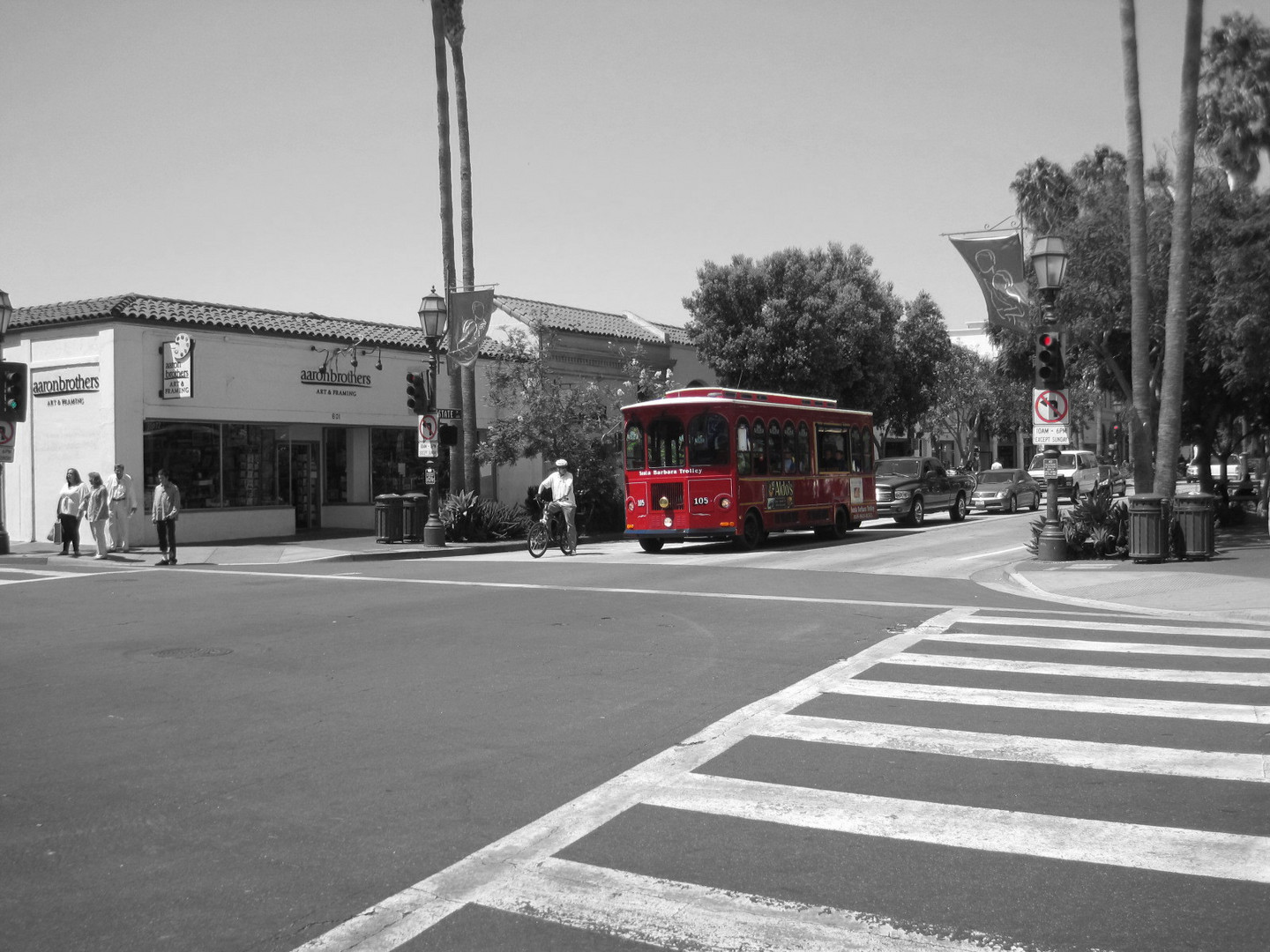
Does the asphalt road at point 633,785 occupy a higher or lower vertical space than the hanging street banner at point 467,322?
lower

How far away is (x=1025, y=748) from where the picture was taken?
6898mm

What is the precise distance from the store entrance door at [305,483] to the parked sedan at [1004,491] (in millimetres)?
21368

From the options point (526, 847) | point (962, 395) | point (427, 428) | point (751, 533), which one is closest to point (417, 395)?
point (427, 428)

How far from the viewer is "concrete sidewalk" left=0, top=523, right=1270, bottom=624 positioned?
13844 millimetres

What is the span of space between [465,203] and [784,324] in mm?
14530

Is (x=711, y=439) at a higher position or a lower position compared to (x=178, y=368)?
lower

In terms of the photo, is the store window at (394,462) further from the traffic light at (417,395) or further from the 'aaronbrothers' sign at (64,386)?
the 'aaronbrothers' sign at (64,386)

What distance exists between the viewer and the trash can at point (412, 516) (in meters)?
26.2

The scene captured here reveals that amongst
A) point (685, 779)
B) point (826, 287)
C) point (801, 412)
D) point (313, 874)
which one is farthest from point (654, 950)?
point (826, 287)

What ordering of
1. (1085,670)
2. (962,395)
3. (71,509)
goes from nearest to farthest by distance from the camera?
(1085,670)
(71,509)
(962,395)

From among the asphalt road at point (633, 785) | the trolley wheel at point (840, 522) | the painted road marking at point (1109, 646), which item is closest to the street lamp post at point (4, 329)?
the asphalt road at point (633, 785)

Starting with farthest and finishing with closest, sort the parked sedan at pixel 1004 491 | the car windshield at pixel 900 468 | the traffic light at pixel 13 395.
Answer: the parked sedan at pixel 1004 491
the car windshield at pixel 900 468
the traffic light at pixel 13 395

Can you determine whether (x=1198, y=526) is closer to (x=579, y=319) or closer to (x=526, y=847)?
(x=526, y=847)

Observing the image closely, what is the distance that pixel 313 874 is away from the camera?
16.1ft
